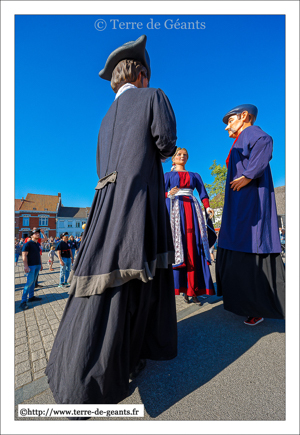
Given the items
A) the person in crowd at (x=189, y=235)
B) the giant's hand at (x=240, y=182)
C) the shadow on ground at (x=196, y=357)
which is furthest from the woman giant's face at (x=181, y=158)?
the shadow on ground at (x=196, y=357)

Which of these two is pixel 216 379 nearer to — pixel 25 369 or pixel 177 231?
pixel 25 369

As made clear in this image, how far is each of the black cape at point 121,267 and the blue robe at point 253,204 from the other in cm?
104

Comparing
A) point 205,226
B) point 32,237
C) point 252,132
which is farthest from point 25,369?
point 32,237

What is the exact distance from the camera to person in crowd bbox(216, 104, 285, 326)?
198cm

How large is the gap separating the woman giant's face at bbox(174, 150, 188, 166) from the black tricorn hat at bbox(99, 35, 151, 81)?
68.6 inches

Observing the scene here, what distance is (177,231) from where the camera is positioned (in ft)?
9.32

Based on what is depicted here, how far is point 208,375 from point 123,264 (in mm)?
993

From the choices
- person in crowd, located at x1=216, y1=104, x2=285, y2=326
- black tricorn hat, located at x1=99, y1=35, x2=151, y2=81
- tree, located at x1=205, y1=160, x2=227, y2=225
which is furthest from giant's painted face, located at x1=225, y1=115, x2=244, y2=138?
tree, located at x1=205, y1=160, x2=227, y2=225

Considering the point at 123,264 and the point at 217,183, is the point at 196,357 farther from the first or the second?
the point at 217,183

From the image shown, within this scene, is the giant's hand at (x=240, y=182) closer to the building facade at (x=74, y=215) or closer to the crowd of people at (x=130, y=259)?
the crowd of people at (x=130, y=259)

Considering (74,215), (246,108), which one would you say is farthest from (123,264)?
(74,215)

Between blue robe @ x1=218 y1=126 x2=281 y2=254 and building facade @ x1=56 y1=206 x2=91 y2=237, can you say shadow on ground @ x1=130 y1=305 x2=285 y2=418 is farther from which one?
building facade @ x1=56 y1=206 x2=91 y2=237

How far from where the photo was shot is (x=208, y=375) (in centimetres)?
135
